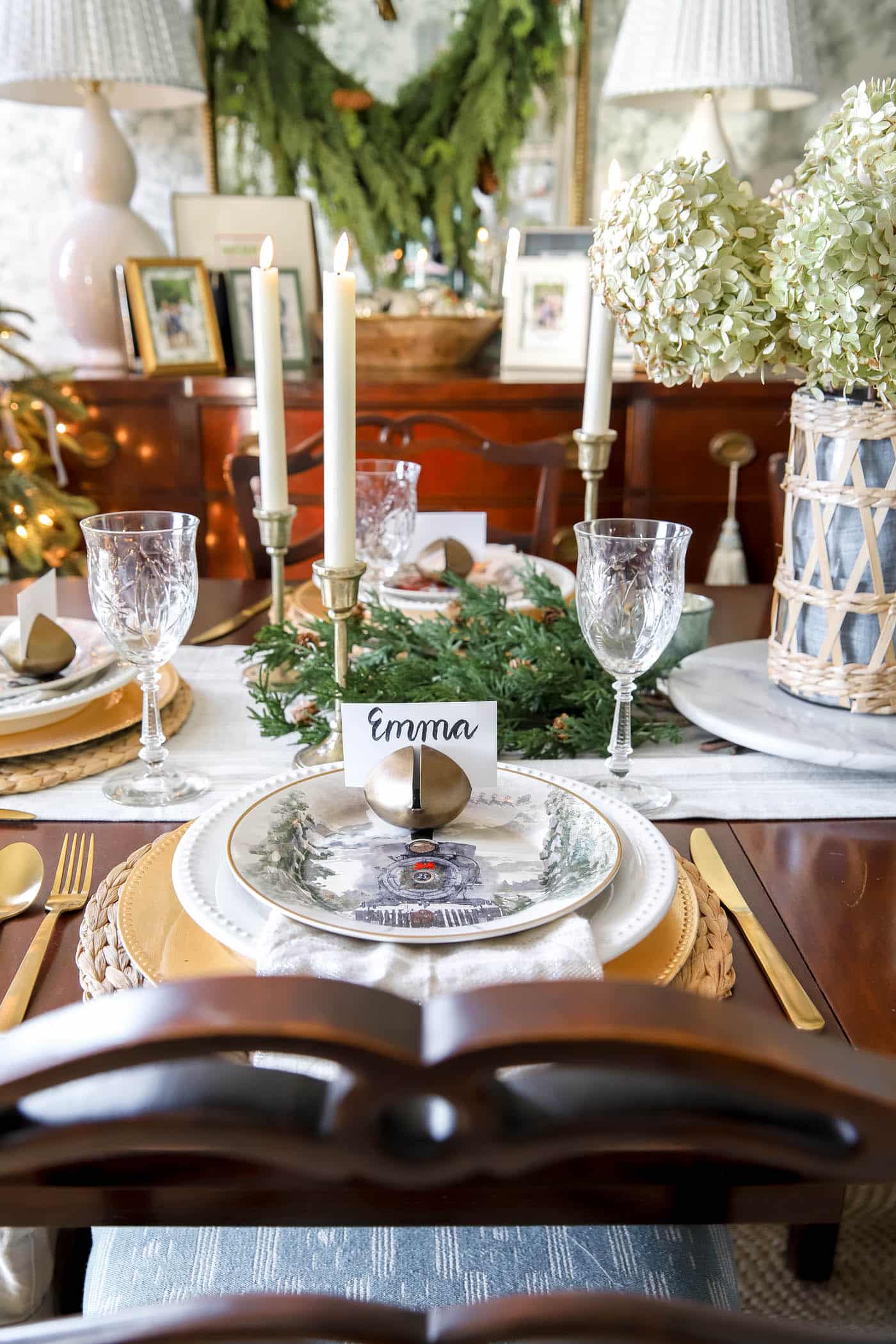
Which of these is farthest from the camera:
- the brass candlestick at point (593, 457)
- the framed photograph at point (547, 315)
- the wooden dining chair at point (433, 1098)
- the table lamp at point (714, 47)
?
the framed photograph at point (547, 315)

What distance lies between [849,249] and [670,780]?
16.5 inches

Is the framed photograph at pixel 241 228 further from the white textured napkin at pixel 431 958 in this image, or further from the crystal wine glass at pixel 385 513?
the white textured napkin at pixel 431 958

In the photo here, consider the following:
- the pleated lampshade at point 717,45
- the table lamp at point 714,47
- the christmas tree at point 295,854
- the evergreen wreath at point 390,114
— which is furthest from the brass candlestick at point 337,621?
the evergreen wreath at point 390,114

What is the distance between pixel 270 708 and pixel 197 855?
1.00 ft

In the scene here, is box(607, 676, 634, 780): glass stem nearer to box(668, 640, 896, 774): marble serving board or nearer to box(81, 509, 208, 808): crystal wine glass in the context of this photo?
box(668, 640, 896, 774): marble serving board

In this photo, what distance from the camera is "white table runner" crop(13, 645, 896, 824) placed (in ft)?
2.74

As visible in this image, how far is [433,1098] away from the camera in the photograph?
311 mm

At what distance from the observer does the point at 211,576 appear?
2602 mm

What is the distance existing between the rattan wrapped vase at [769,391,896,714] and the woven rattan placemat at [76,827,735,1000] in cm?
36

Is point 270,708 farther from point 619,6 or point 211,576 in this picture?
point 619,6

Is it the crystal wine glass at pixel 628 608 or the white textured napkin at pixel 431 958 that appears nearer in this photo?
the white textured napkin at pixel 431 958

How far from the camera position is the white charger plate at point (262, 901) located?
58cm

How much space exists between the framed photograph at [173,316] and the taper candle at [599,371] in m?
1.60

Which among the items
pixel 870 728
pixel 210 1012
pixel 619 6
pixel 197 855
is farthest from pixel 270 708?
pixel 619 6
